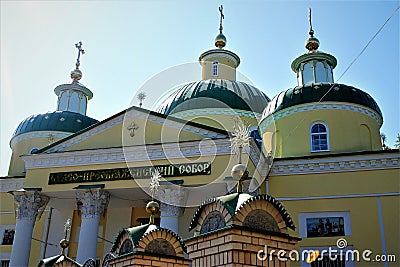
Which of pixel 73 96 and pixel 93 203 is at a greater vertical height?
pixel 73 96

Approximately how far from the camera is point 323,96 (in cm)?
1811

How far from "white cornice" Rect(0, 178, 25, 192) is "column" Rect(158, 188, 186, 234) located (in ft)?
30.6

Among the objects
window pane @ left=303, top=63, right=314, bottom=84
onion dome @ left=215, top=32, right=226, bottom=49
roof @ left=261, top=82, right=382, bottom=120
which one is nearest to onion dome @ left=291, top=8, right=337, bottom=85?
window pane @ left=303, top=63, right=314, bottom=84

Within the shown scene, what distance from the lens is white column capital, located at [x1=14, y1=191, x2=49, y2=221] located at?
1664 centimetres

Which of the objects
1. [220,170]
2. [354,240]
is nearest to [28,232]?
[220,170]

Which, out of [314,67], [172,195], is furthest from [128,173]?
[314,67]

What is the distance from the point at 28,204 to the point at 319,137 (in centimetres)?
1123

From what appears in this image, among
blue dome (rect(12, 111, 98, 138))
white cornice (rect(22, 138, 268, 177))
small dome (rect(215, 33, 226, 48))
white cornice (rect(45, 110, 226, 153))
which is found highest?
small dome (rect(215, 33, 226, 48))

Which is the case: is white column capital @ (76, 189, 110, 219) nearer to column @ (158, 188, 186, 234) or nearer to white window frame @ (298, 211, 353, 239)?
column @ (158, 188, 186, 234)

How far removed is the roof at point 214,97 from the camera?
22.7 metres

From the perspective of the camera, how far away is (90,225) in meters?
15.8

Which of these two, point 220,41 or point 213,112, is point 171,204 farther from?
point 220,41

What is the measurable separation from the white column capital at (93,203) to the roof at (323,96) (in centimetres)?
779

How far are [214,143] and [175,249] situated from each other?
30.7 feet
